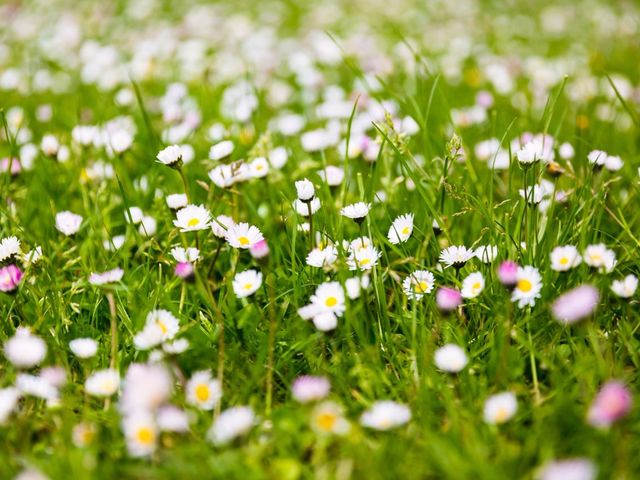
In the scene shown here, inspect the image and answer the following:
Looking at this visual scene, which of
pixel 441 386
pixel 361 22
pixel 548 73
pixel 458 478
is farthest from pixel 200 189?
pixel 361 22

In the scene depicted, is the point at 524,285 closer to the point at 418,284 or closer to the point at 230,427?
the point at 418,284

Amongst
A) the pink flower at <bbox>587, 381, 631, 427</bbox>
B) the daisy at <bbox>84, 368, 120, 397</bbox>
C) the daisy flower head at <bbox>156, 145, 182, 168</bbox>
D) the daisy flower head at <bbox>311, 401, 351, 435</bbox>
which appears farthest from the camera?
the daisy flower head at <bbox>156, 145, 182, 168</bbox>

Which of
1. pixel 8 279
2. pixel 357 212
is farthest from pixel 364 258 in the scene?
pixel 8 279

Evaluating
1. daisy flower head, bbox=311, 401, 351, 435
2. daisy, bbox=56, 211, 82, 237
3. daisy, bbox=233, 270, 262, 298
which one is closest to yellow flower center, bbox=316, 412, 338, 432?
daisy flower head, bbox=311, 401, 351, 435

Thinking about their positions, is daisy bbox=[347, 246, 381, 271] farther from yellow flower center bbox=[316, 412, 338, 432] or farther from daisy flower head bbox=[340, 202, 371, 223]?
yellow flower center bbox=[316, 412, 338, 432]

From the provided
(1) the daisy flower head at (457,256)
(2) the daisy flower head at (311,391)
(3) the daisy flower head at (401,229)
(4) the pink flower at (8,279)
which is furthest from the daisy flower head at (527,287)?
(4) the pink flower at (8,279)

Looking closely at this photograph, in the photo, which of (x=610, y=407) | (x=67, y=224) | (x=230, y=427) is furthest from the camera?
(x=67, y=224)

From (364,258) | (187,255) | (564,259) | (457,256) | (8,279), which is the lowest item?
(8,279)

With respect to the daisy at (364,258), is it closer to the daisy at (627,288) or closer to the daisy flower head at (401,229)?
the daisy flower head at (401,229)
